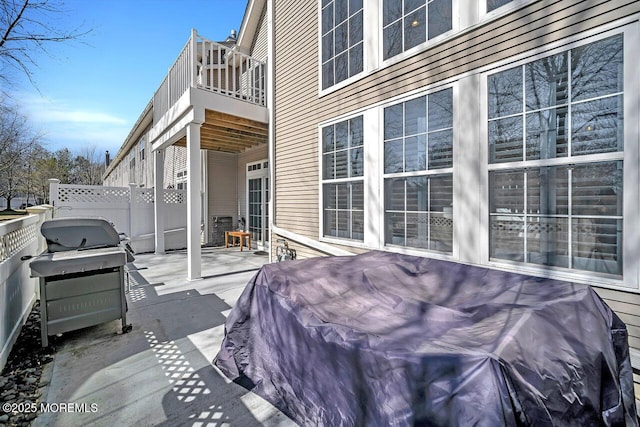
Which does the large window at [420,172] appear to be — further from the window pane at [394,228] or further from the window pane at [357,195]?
the window pane at [357,195]

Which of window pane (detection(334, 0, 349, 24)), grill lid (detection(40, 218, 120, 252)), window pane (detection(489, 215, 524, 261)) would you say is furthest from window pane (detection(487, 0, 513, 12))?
grill lid (detection(40, 218, 120, 252))

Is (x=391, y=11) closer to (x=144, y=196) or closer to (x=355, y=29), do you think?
(x=355, y=29)

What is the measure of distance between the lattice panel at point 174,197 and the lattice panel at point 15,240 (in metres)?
4.31

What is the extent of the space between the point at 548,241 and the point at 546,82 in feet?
4.46

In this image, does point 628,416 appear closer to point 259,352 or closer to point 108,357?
point 259,352

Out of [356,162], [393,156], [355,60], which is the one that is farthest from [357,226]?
[355,60]

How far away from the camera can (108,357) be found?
2.81 metres

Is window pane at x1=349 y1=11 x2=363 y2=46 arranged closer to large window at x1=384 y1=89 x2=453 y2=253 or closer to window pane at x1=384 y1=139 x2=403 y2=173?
large window at x1=384 y1=89 x2=453 y2=253

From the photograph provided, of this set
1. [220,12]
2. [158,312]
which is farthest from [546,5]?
[220,12]

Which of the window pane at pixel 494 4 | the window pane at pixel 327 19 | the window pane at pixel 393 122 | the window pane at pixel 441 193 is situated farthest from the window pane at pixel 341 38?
the window pane at pixel 441 193

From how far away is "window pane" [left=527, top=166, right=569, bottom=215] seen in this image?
2432 millimetres

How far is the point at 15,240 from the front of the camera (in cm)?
327

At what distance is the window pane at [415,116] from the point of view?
345 cm

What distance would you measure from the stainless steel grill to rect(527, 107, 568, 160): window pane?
4184 millimetres
